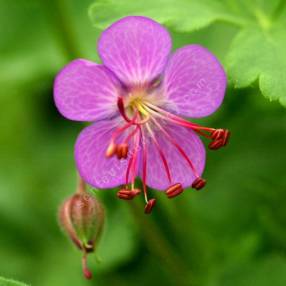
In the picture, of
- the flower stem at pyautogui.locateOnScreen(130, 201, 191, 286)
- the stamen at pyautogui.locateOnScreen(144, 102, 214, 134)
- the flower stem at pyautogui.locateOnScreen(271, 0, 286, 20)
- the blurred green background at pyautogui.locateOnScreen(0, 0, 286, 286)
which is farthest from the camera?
the blurred green background at pyautogui.locateOnScreen(0, 0, 286, 286)

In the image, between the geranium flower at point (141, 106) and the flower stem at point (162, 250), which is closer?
the geranium flower at point (141, 106)

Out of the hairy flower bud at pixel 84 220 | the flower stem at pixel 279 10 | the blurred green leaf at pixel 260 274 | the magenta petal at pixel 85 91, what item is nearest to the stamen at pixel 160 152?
the magenta petal at pixel 85 91

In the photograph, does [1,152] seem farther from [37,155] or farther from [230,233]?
[230,233]

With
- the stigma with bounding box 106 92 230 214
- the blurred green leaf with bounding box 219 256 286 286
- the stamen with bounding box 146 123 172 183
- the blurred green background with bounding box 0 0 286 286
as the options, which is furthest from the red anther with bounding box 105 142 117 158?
the blurred green leaf with bounding box 219 256 286 286

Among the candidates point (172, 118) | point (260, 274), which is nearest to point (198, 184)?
point (172, 118)

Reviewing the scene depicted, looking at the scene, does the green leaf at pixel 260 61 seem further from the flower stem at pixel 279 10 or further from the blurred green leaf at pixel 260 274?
the blurred green leaf at pixel 260 274

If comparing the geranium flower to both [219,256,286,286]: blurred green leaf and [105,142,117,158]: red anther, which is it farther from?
[219,256,286,286]: blurred green leaf

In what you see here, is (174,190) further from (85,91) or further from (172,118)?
(85,91)
